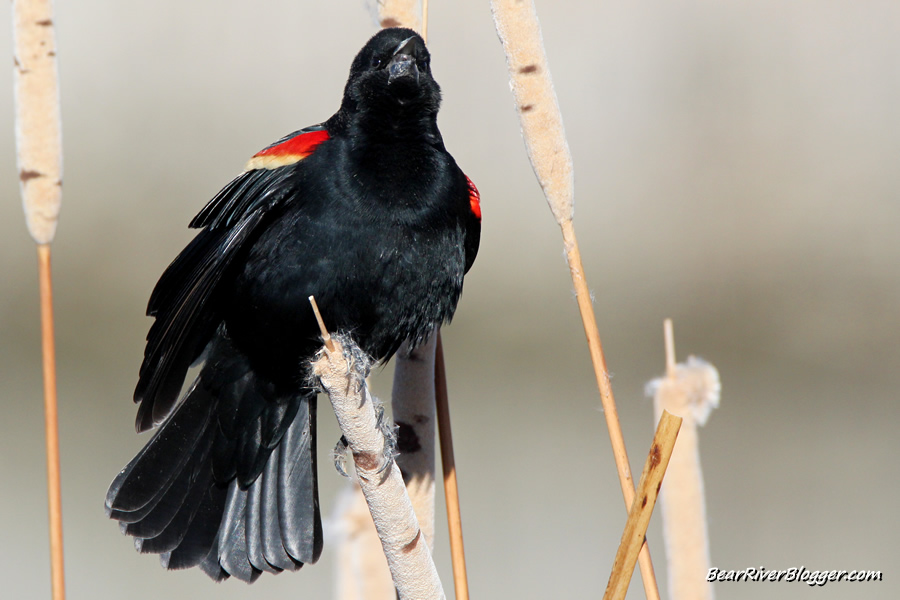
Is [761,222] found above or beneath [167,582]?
above

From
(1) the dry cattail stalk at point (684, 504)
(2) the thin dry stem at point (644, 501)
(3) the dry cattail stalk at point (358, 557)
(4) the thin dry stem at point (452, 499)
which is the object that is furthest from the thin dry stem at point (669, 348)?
(3) the dry cattail stalk at point (358, 557)

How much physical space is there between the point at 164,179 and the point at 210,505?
2994mm

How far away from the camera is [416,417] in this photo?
160 cm

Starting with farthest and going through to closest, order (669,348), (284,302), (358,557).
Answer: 1. (284,302)
2. (358,557)
3. (669,348)

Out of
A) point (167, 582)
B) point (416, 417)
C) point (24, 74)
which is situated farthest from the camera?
point (167, 582)

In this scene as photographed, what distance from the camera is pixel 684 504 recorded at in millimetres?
1343

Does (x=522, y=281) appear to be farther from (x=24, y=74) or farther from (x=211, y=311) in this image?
(x=24, y=74)

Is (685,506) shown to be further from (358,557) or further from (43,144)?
(43,144)

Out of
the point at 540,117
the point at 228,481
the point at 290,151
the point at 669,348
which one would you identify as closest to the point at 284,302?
the point at 290,151

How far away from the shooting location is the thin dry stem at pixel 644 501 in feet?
3.62

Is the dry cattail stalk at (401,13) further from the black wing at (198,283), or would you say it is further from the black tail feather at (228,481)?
the black tail feather at (228,481)

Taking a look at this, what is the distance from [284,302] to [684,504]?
2.99 feet

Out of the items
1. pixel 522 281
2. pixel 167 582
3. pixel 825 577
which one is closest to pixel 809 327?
pixel 522 281

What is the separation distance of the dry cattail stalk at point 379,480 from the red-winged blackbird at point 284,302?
25.1 inches
